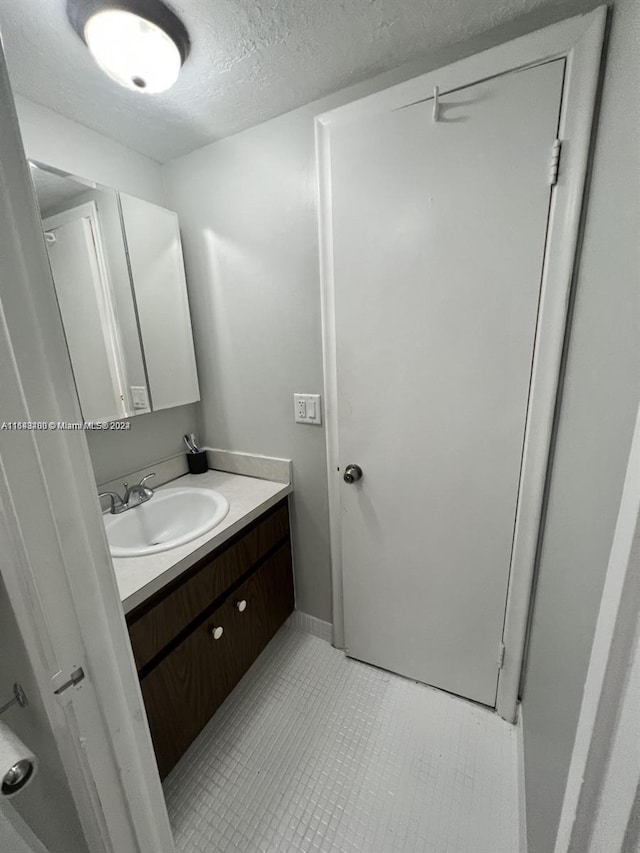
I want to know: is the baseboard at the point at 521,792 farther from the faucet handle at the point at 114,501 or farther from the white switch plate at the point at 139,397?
the white switch plate at the point at 139,397

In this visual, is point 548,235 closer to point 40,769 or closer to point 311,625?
point 40,769

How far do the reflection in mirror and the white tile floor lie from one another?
1301 mm

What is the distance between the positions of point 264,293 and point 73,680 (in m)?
1.24

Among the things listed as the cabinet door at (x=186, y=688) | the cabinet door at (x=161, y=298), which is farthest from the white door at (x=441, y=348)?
the cabinet door at (x=161, y=298)

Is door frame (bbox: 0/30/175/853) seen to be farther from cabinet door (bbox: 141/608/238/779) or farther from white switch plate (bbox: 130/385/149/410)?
white switch plate (bbox: 130/385/149/410)

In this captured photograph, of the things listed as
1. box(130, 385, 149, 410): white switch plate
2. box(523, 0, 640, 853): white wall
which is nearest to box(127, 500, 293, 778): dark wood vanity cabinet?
box(130, 385, 149, 410): white switch plate

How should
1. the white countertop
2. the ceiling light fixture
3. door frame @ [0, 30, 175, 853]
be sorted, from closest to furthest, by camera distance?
door frame @ [0, 30, 175, 853]
the ceiling light fixture
the white countertop

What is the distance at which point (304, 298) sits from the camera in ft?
4.09

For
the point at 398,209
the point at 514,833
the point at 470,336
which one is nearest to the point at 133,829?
the point at 514,833

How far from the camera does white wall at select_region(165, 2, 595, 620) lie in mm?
1182

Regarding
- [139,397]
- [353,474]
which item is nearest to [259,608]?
[353,474]

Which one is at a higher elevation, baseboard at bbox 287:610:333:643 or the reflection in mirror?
the reflection in mirror

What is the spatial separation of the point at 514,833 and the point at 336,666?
2.39 feet

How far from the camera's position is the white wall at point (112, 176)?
1045 mm
